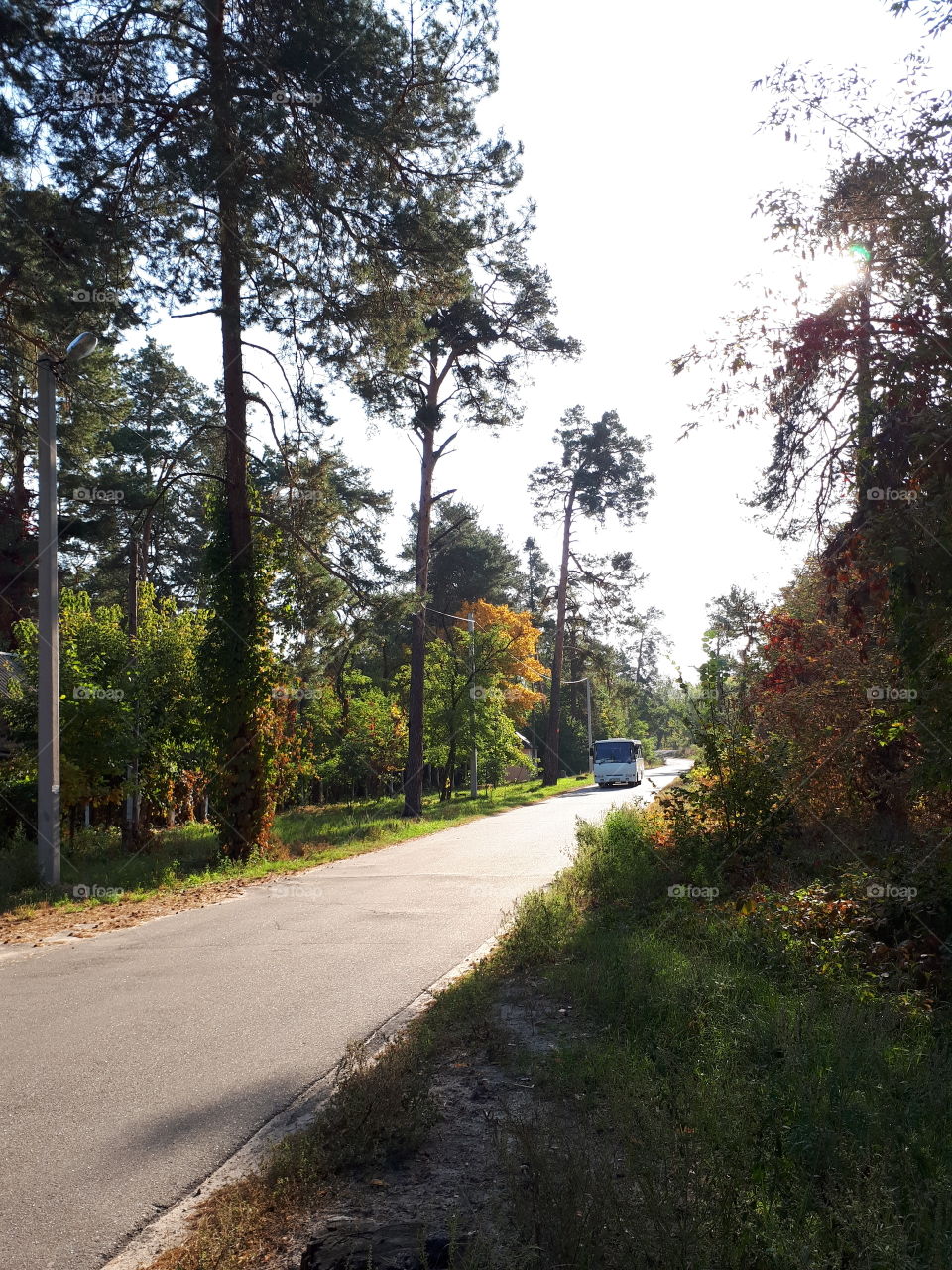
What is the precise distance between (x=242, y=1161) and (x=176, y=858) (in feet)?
45.7

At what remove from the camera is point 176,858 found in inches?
702

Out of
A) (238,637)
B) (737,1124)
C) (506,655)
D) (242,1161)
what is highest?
(506,655)

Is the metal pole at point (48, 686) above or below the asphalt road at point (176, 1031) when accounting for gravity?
above

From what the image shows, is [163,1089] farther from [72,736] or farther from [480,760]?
[480,760]

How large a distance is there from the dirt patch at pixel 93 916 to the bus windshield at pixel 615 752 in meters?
37.5

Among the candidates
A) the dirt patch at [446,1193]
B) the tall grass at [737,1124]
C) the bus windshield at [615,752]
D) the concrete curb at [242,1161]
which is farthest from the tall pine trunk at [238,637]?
the bus windshield at [615,752]

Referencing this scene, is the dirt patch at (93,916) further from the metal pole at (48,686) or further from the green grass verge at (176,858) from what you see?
the metal pole at (48,686)

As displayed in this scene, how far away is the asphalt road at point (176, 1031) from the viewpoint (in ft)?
14.3

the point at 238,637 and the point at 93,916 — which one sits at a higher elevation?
the point at 238,637

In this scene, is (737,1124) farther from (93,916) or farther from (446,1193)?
(93,916)

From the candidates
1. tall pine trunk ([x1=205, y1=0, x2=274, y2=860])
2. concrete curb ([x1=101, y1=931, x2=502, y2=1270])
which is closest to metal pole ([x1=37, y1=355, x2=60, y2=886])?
tall pine trunk ([x1=205, y1=0, x2=274, y2=860])

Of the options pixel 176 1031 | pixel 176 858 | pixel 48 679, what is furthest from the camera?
pixel 176 858

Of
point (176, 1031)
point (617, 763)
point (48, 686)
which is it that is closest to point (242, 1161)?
point (176, 1031)

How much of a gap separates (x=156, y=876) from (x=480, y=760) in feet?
99.4
